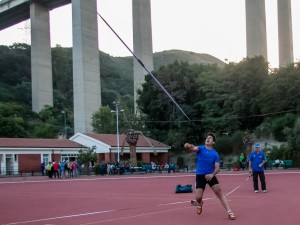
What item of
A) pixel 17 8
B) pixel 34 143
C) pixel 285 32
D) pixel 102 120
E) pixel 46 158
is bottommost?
pixel 46 158

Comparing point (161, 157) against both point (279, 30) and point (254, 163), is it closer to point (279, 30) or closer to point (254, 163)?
point (279, 30)

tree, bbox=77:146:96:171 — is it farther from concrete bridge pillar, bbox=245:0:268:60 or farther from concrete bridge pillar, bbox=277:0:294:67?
concrete bridge pillar, bbox=277:0:294:67

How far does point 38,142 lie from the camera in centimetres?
5856

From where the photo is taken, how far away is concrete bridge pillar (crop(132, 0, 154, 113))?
85438 mm

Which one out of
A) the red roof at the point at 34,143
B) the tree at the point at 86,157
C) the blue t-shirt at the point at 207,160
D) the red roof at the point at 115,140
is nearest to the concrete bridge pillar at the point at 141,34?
the red roof at the point at 115,140

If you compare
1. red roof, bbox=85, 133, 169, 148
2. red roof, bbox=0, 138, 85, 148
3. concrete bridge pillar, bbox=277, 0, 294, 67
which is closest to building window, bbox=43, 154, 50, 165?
red roof, bbox=0, 138, 85, 148

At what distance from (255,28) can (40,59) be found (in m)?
39.9

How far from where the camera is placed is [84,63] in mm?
79750

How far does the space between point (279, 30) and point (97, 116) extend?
35820 millimetres

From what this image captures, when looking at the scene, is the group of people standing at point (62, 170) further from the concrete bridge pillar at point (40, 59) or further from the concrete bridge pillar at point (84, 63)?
the concrete bridge pillar at point (40, 59)

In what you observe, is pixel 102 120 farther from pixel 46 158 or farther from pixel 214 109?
pixel 46 158

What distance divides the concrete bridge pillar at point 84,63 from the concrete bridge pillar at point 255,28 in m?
25.1

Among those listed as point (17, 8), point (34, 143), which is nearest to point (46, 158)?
point (34, 143)

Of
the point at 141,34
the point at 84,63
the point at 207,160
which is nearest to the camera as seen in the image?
the point at 207,160
